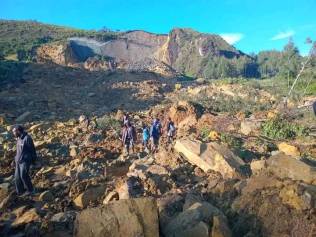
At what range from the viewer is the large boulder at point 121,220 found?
4746 mm

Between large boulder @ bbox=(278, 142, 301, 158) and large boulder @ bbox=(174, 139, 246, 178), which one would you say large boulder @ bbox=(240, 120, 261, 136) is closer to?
large boulder @ bbox=(278, 142, 301, 158)

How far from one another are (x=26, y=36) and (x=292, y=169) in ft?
193

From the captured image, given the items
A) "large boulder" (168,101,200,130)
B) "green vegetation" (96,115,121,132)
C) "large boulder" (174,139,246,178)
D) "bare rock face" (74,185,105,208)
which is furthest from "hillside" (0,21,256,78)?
"bare rock face" (74,185,105,208)

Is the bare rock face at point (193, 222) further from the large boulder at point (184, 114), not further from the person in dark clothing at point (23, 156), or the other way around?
the large boulder at point (184, 114)

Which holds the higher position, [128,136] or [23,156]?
[23,156]

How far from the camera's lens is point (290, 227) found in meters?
4.88

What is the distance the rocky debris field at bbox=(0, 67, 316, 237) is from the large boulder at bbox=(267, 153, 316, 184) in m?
0.01

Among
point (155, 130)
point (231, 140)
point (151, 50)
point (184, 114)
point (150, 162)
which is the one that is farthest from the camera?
point (151, 50)

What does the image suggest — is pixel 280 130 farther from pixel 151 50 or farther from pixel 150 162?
pixel 151 50

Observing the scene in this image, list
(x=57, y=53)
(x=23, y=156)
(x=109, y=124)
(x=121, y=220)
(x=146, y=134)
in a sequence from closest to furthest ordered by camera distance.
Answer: (x=121, y=220) → (x=23, y=156) → (x=146, y=134) → (x=109, y=124) → (x=57, y=53)

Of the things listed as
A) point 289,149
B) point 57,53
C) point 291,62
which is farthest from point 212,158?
point 291,62

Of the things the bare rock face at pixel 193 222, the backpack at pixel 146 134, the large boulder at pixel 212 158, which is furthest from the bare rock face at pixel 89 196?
the backpack at pixel 146 134

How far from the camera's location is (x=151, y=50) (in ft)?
239

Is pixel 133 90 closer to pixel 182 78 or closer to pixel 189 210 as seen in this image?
pixel 182 78
